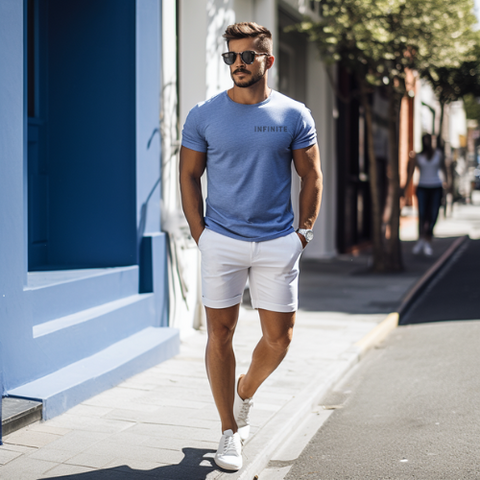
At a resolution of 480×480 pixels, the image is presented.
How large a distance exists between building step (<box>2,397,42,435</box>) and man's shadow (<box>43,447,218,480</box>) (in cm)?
68

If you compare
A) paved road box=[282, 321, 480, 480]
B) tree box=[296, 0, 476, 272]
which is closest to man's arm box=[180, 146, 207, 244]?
paved road box=[282, 321, 480, 480]

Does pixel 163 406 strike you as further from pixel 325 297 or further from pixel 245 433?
pixel 325 297

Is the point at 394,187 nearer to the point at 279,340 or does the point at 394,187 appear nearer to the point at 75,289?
the point at 75,289

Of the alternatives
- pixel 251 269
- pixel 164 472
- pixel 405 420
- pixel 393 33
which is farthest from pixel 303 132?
pixel 393 33

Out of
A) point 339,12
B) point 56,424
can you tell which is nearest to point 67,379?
point 56,424

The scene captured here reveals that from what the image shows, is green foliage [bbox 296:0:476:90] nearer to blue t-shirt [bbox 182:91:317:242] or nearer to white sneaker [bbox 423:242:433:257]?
white sneaker [bbox 423:242:433:257]

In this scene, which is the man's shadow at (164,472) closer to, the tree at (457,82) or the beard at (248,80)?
the beard at (248,80)

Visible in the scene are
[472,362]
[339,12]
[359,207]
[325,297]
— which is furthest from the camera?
[359,207]

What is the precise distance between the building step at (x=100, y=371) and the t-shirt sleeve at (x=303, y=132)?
2127mm

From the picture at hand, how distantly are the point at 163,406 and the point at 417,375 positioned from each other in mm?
2153

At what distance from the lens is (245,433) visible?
3934 millimetres

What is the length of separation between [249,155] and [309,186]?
15.4 inches

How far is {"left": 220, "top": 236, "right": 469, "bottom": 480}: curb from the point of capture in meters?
3.79

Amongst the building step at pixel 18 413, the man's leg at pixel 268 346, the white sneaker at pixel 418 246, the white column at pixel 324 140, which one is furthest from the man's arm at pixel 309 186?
the white sneaker at pixel 418 246
